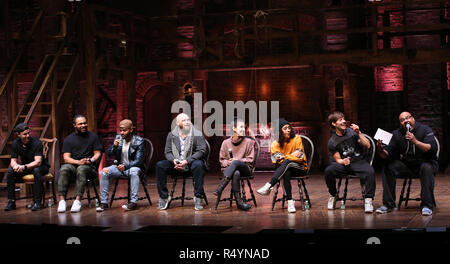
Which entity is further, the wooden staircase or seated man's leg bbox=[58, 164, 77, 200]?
the wooden staircase

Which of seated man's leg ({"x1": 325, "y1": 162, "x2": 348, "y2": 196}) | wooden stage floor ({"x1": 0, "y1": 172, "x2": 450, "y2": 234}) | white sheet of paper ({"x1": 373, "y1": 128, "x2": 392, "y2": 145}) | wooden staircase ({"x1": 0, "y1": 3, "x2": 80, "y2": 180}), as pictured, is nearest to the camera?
wooden stage floor ({"x1": 0, "y1": 172, "x2": 450, "y2": 234})

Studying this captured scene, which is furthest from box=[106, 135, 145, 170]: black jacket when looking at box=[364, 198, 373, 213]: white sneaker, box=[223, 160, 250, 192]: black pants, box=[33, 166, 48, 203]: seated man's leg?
box=[364, 198, 373, 213]: white sneaker

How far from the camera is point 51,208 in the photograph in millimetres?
8906

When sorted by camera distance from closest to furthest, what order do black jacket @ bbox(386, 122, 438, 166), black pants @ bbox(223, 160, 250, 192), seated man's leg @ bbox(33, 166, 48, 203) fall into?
black jacket @ bbox(386, 122, 438, 166) → black pants @ bbox(223, 160, 250, 192) → seated man's leg @ bbox(33, 166, 48, 203)

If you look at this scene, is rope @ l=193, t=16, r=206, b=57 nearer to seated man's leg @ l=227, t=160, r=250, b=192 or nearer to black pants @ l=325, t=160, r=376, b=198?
seated man's leg @ l=227, t=160, r=250, b=192

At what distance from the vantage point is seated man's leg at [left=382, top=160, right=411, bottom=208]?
24.7 feet

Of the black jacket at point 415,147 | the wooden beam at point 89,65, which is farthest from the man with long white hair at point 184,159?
the wooden beam at point 89,65

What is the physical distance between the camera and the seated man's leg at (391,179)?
754 cm

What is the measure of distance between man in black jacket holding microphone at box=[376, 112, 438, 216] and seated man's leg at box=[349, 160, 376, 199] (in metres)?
0.14

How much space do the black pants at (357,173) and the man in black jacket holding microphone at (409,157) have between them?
159mm

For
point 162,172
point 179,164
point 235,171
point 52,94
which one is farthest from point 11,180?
point 235,171

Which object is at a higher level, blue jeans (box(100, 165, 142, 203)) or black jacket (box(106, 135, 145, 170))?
black jacket (box(106, 135, 145, 170))

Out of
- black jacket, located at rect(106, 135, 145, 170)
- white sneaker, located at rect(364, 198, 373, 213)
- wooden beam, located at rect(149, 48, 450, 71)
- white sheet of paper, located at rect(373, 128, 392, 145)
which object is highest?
wooden beam, located at rect(149, 48, 450, 71)
